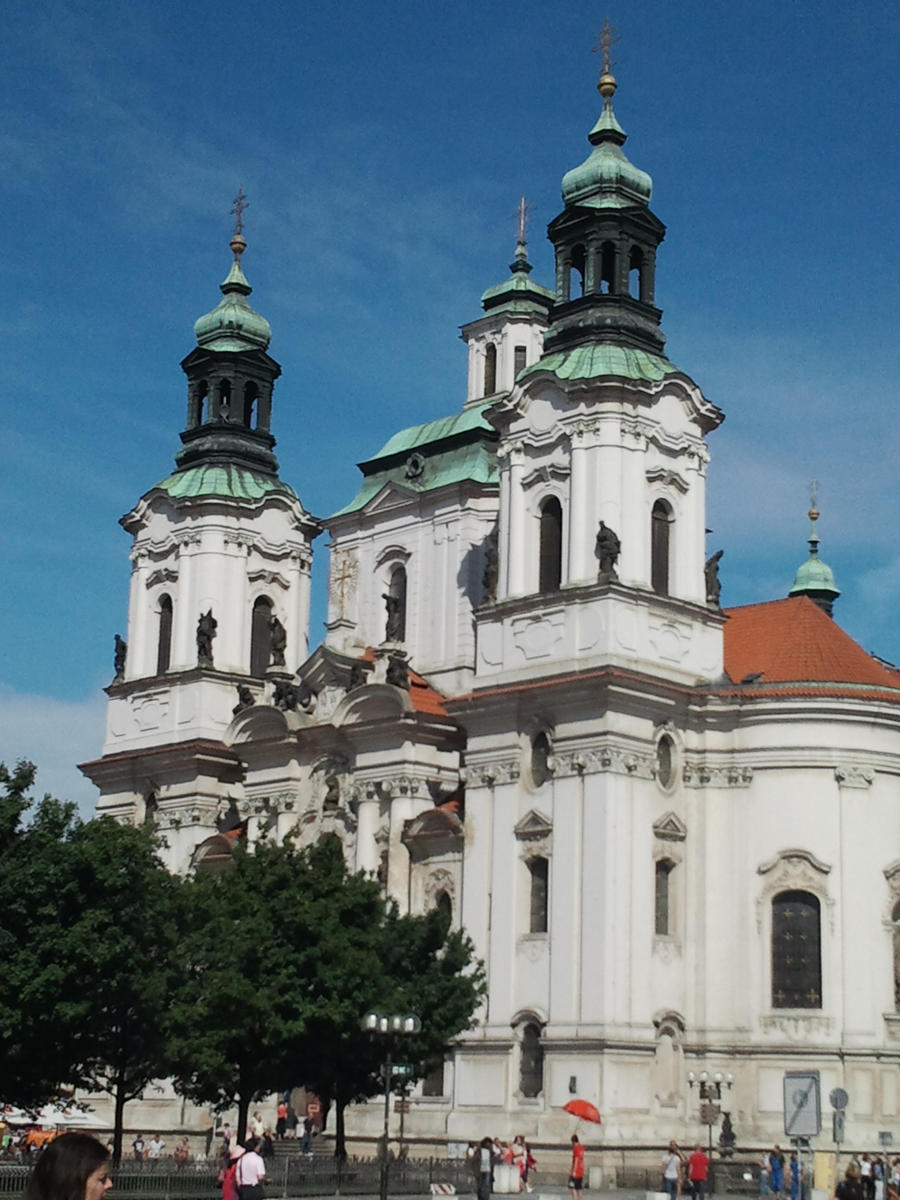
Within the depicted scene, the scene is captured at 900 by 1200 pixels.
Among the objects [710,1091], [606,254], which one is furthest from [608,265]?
[710,1091]

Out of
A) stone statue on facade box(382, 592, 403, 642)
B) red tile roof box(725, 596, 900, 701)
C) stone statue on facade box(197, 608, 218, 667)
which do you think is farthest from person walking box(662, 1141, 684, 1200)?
stone statue on facade box(197, 608, 218, 667)

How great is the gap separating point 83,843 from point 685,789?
54.2 ft

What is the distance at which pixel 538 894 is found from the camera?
1713 inches

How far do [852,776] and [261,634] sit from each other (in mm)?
20834

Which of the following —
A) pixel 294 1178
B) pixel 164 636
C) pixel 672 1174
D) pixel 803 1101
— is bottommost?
pixel 294 1178

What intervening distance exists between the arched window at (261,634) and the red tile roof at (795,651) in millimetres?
15217

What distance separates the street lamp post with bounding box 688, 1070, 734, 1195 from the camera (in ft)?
135

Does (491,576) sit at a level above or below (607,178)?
below

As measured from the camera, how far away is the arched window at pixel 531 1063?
42.0 m

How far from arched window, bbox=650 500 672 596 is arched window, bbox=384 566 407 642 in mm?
9000

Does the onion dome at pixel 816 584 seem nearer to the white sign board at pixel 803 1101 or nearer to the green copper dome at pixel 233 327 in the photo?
the green copper dome at pixel 233 327

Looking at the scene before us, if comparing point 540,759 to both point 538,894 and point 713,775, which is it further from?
point 713,775

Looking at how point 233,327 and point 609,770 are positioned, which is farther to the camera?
point 233,327

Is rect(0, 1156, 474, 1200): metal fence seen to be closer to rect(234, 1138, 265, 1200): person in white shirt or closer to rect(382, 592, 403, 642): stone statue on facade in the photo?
rect(234, 1138, 265, 1200): person in white shirt
